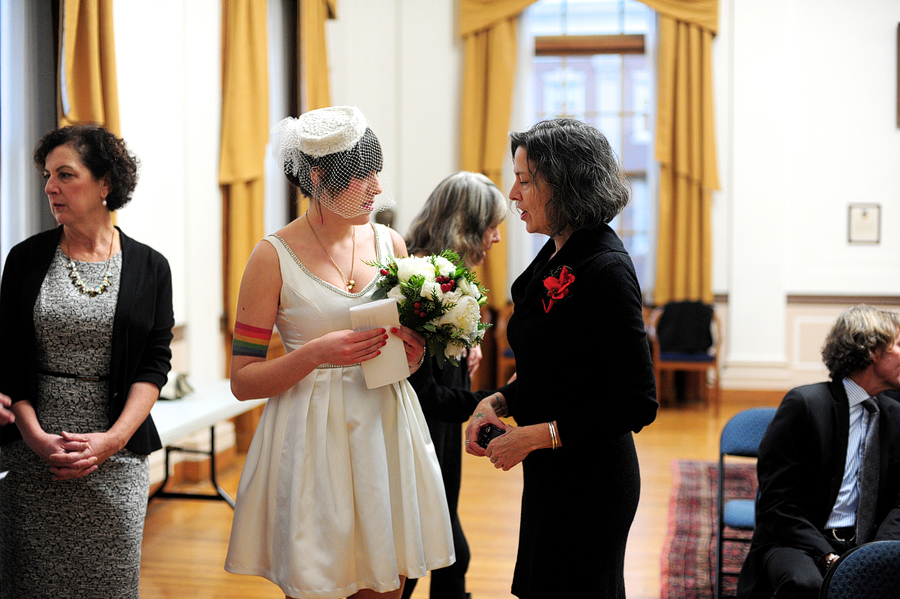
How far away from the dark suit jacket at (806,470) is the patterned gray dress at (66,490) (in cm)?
197

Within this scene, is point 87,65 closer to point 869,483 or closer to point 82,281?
point 82,281

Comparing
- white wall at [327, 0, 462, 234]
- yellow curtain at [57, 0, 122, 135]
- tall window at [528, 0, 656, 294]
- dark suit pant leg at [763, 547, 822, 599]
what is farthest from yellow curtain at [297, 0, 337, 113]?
dark suit pant leg at [763, 547, 822, 599]

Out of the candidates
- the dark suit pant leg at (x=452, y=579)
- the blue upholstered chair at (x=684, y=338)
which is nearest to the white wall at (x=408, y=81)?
the blue upholstered chair at (x=684, y=338)

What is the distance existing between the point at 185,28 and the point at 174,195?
1.01m

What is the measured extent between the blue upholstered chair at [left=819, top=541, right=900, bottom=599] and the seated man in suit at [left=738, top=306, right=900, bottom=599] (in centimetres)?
71

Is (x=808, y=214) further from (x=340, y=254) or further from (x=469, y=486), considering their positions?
(x=340, y=254)

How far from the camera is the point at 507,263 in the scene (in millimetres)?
7996

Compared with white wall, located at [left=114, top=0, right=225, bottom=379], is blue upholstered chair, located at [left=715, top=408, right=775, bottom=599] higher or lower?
lower

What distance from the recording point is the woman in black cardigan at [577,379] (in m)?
1.69

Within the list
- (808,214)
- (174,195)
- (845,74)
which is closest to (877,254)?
(808,214)

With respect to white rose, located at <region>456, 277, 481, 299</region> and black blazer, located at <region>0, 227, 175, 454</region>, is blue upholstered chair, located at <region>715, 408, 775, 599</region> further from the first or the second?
black blazer, located at <region>0, 227, 175, 454</region>

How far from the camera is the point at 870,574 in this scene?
1.73m

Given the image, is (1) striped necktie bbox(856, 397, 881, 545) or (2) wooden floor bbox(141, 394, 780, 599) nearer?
(1) striped necktie bbox(856, 397, 881, 545)

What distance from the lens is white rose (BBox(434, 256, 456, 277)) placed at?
1.96 m
